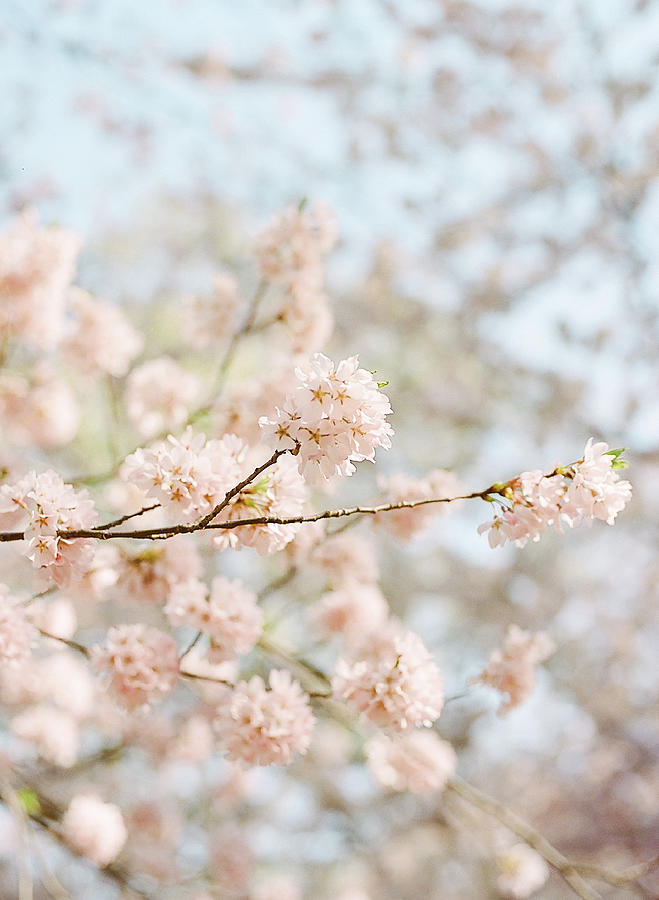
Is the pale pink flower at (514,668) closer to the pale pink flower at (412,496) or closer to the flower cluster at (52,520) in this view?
the pale pink flower at (412,496)

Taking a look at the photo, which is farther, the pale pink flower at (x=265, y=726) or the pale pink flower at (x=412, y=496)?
the pale pink flower at (x=412, y=496)

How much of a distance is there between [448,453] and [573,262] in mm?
1721

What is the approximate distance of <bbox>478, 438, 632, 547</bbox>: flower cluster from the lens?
1.05m

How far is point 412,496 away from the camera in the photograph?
1692mm

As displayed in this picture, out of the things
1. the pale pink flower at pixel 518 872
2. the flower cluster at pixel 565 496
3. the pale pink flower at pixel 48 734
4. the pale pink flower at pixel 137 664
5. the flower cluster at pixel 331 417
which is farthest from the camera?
the pale pink flower at pixel 48 734

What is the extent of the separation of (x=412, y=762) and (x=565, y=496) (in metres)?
1.10

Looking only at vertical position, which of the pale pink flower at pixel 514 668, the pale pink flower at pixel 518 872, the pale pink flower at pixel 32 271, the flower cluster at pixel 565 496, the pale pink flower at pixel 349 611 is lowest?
the pale pink flower at pixel 518 872

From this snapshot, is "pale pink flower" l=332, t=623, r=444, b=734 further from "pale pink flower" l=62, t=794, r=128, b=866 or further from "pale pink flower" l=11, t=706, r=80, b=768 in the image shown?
"pale pink flower" l=11, t=706, r=80, b=768

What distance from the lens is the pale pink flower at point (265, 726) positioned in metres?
1.41

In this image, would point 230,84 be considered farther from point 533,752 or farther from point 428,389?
point 533,752

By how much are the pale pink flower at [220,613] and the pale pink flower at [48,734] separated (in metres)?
1.63

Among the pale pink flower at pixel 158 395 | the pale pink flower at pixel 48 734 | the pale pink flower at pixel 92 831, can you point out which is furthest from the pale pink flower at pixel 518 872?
the pale pink flower at pixel 158 395

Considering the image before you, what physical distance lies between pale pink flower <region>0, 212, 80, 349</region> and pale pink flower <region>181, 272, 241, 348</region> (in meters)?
0.37

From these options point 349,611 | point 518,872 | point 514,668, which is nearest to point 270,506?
point 514,668
